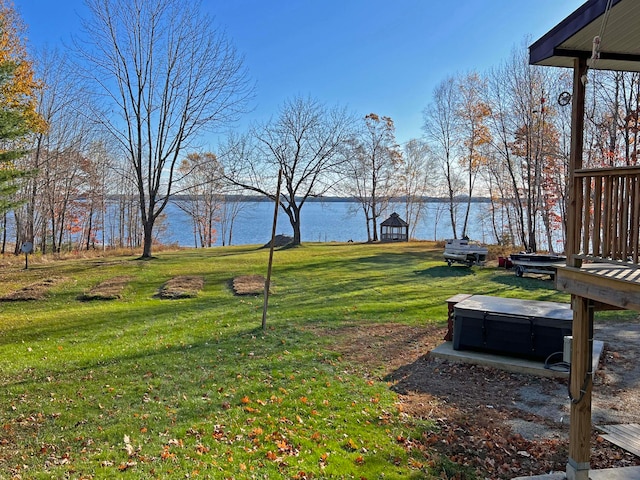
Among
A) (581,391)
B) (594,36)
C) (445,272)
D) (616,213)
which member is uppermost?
(594,36)

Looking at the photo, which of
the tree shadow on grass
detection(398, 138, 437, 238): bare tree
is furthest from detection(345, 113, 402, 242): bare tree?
the tree shadow on grass

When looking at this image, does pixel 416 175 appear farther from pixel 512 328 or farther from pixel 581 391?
pixel 581 391

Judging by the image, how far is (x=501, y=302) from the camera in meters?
7.79

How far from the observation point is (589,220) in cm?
372

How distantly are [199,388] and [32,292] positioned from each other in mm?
8502

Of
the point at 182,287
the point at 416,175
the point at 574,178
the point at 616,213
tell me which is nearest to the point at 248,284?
the point at 182,287

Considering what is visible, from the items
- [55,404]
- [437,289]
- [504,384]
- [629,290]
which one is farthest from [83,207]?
[629,290]

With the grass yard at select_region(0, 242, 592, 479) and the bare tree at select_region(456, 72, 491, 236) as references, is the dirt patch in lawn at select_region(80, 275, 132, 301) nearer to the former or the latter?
the grass yard at select_region(0, 242, 592, 479)

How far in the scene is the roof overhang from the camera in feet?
11.6

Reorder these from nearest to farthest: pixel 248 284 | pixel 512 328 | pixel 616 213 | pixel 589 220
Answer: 1. pixel 616 213
2. pixel 589 220
3. pixel 512 328
4. pixel 248 284

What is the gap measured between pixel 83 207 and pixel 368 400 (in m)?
34.4

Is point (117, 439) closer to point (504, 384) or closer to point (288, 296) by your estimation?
point (504, 384)

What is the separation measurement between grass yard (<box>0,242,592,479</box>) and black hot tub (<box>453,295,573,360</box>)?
1.91 meters

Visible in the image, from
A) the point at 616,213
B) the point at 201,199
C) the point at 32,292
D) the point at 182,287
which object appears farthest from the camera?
the point at 201,199
